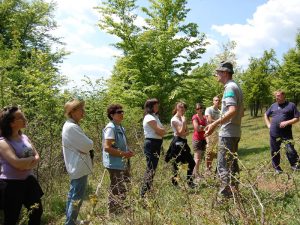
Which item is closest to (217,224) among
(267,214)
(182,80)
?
(267,214)

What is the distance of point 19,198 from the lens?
4.60 metres

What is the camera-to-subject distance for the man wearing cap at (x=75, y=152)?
4855mm

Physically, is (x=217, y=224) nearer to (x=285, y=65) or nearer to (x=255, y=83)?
(x=285, y=65)

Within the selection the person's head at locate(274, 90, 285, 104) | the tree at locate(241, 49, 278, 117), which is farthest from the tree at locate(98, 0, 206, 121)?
the tree at locate(241, 49, 278, 117)

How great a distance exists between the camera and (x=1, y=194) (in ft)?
14.9

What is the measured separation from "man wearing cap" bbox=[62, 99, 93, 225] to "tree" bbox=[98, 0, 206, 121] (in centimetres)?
1288

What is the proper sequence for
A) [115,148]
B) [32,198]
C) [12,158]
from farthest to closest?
[115,148] → [32,198] → [12,158]

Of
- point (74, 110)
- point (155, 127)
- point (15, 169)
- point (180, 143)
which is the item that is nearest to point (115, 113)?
point (74, 110)

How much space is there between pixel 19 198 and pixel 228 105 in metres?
2.94

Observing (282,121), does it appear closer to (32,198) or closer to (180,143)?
(180,143)

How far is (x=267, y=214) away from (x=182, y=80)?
644 inches

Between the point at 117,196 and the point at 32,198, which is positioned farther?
the point at 32,198

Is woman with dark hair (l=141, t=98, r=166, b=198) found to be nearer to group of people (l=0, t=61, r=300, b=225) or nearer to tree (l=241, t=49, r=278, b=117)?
group of people (l=0, t=61, r=300, b=225)

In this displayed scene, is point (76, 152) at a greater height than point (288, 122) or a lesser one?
lesser
